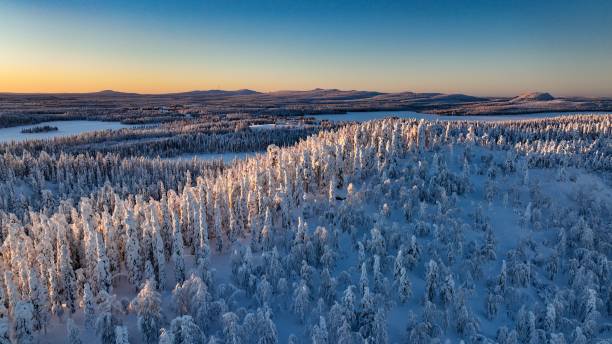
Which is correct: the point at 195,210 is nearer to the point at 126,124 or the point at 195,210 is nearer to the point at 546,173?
the point at 546,173

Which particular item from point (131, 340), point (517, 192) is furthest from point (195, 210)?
point (517, 192)

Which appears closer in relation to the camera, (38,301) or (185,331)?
(185,331)

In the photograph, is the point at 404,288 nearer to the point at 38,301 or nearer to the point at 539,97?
the point at 38,301

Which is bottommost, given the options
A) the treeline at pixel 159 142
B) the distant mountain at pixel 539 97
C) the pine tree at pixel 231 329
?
the treeline at pixel 159 142

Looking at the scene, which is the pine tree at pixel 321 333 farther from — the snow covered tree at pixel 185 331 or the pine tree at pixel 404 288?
the pine tree at pixel 404 288

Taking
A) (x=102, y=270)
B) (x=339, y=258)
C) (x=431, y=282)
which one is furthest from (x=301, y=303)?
(x=102, y=270)

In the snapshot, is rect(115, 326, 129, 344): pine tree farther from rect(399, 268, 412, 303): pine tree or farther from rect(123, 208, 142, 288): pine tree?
rect(399, 268, 412, 303): pine tree

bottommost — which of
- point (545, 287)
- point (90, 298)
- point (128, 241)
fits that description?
point (545, 287)

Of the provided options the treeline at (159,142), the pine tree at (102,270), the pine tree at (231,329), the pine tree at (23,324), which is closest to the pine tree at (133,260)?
the pine tree at (102,270)
